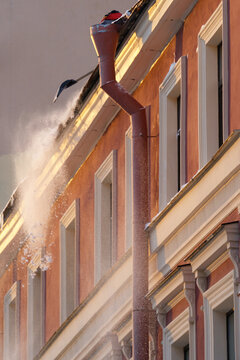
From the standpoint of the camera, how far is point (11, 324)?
3478 centimetres

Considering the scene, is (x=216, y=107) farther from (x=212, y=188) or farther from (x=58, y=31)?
(x=58, y=31)

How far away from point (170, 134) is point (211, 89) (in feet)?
6.12

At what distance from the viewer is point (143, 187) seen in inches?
949

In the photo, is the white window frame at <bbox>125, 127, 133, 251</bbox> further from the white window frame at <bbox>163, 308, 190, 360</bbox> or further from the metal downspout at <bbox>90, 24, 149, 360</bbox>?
the white window frame at <bbox>163, 308, 190, 360</bbox>

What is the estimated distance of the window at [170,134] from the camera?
23.8m

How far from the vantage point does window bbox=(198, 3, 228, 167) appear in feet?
72.3

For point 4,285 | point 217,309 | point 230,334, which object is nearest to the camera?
point 230,334

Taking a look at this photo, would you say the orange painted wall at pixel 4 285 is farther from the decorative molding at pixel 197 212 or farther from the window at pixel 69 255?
the decorative molding at pixel 197 212

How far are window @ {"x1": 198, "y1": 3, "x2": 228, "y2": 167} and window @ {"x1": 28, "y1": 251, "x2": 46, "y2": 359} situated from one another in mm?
9979

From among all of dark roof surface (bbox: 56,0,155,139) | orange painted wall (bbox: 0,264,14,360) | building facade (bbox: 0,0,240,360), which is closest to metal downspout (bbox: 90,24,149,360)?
building facade (bbox: 0,0,240,360)

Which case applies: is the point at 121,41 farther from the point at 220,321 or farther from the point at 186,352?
the point at 220,321

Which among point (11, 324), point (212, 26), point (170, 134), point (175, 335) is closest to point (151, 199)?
point (170, 134)

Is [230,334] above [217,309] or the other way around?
the other way around

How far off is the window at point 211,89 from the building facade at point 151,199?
0.06ft
